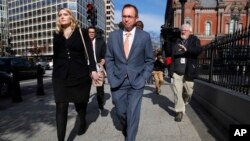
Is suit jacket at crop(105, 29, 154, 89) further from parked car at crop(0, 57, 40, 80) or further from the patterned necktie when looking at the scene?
parked car at crop(0, 57, 40, 80)

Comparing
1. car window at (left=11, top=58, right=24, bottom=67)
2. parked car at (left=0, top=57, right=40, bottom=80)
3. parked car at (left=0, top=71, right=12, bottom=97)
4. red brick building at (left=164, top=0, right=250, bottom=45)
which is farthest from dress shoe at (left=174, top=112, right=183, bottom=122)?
red brick building at (left=164, top=0, right=250, bottom=45)

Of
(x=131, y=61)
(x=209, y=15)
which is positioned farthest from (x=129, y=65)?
(x=209, y=15)

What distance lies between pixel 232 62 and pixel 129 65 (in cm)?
280

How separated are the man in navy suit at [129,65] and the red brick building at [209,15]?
6747 cm

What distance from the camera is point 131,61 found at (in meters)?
4.18

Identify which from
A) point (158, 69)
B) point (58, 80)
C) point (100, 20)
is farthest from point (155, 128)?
point (100, 20)

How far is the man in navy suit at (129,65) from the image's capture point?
4.18 m

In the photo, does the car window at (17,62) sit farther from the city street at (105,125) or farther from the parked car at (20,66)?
the city street at (105,125)

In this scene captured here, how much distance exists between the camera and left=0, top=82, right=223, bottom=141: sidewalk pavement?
204 inches

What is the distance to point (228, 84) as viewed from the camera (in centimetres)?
629

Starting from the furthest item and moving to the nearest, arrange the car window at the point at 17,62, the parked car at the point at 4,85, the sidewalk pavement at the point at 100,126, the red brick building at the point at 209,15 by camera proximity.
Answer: the red brick building at the point at 209,15 < the car window at the point at 17,62 < the parked car at the point at 4,85 < the sidewalk pavement at the point at 100,126

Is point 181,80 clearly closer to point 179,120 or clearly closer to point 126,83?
point 179,120

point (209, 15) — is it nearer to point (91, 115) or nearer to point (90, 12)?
point (90, 12)

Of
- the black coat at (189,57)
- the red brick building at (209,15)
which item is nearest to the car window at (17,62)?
the black coat at (189,57)
